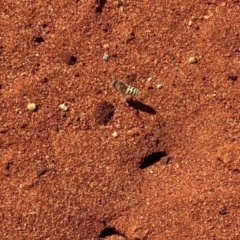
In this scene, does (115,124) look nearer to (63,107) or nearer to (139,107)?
(139,107)

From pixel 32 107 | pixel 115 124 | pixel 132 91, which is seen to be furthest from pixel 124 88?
pixel 32 107

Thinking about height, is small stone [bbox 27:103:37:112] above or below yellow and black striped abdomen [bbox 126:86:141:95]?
below

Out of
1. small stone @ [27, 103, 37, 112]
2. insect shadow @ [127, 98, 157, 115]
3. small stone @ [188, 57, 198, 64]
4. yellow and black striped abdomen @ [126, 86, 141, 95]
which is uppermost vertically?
small stone @ [188, 57, 198, 64]

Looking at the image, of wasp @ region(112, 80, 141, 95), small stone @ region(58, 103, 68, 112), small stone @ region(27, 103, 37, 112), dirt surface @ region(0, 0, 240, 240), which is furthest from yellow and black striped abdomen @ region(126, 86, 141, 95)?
small stone @ region(27, 103, 37, 112)

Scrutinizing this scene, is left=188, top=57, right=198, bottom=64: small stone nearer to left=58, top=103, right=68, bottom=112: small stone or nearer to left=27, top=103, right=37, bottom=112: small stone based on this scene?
left=58, top=103, right=68, bottom=112: small stone

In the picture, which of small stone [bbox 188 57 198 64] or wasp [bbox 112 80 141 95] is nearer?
wasp [bbox 112 80 141 95]

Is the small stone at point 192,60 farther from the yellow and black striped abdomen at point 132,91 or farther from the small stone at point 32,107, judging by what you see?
the small stone at point 32,107
